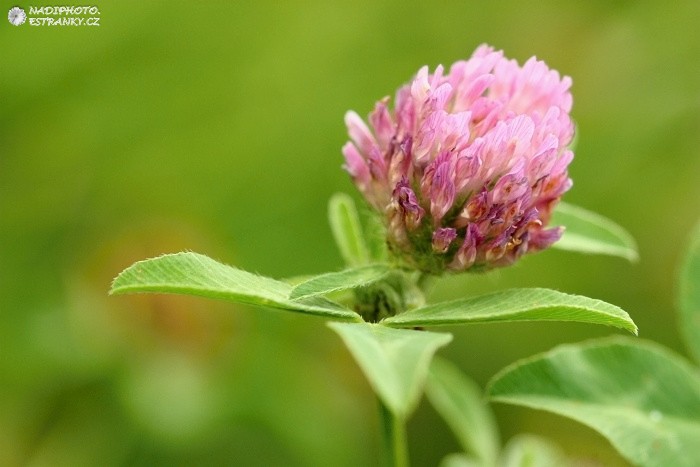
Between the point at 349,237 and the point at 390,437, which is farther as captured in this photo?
the point at 349,237

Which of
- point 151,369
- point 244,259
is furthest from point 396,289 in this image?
point 244,259

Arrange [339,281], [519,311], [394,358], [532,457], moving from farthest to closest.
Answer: [532,457]
[339,281]
[519,311]
[394,358]

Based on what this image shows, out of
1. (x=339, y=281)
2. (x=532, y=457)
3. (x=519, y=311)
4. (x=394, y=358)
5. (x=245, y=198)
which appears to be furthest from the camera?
(x=245, y=198)

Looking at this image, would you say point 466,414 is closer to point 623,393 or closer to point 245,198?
point 623,393

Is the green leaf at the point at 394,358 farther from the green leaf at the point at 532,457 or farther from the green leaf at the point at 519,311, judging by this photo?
the green leaf at the point at 532,457

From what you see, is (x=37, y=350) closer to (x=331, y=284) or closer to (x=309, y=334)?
(x=309, y=334)

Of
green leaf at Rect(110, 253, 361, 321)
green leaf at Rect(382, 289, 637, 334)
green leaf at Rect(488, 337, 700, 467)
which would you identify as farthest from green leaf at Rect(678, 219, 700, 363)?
green leaf at Rect(110, 253, 361, 321)

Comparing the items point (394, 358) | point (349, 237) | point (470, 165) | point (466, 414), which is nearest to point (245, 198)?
point (466, 414)

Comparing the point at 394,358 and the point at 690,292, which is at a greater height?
the point at 394,358
